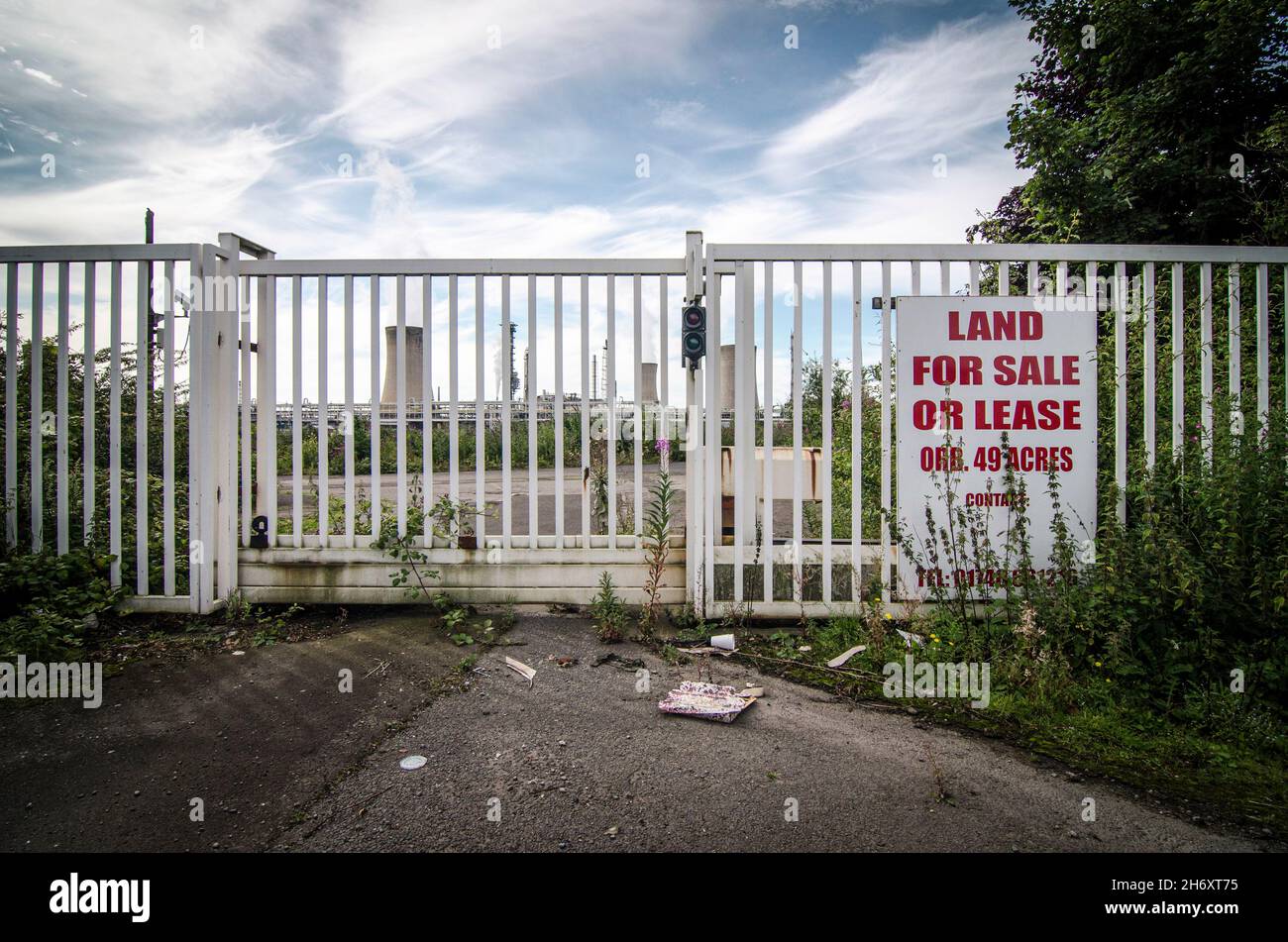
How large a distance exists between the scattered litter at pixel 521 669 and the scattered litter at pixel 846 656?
1.70m

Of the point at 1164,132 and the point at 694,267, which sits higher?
the point at 1164,132

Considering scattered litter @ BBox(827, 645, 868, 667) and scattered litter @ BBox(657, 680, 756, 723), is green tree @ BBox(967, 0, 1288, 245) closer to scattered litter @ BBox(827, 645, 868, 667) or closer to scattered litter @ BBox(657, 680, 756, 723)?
scattered litter @ BBox(827, 645, 868, 667)

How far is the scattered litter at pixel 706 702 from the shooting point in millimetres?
3082

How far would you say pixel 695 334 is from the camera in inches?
167

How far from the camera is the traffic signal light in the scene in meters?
4.23

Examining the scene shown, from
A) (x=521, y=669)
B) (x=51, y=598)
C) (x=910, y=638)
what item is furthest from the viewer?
(x=51, y=598)

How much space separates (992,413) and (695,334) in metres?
2.02

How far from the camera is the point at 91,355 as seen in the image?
14.5ft

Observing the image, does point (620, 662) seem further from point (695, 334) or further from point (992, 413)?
point (992, 413)

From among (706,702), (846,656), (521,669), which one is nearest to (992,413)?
(846,656)

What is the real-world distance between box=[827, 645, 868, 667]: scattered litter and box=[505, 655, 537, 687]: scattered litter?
170cm
